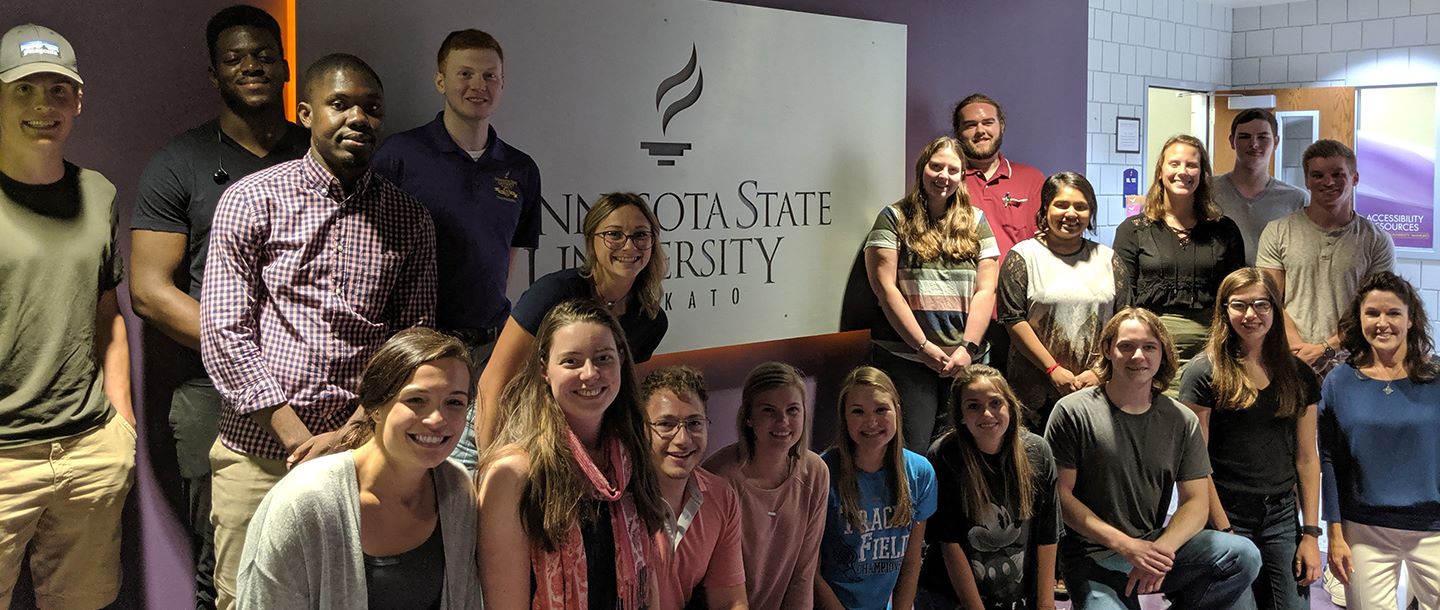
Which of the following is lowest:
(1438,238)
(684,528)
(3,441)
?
(684,528)

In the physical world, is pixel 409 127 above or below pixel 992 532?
above

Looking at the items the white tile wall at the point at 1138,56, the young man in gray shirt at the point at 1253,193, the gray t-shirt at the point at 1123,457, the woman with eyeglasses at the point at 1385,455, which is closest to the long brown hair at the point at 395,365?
the gray t-shirt at the point at 1123,457

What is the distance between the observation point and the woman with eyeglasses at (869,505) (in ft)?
10.5

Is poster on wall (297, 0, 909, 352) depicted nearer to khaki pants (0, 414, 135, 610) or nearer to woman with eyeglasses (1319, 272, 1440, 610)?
khaki pants (0, 414, 135, 610)

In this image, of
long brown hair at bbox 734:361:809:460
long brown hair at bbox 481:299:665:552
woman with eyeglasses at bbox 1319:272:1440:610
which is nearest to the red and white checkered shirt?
long brown hair at bbox 481:299:665:552

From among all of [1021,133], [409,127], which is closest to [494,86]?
[409,127]

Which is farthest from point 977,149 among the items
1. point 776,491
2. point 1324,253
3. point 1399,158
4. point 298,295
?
point 1399,158

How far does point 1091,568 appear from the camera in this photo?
354 cm

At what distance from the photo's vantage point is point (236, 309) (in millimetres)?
2506

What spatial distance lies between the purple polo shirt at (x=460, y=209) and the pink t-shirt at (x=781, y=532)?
0.75 m

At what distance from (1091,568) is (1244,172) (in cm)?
218

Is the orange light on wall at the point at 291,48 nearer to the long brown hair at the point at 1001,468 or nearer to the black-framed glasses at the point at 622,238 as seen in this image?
the black-framed glasses at the point at 622,238

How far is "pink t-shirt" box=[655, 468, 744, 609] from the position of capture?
2758 mm

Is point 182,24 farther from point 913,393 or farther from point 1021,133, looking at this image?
point 1021,133
